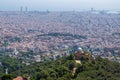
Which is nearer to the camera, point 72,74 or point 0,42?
point 72,74

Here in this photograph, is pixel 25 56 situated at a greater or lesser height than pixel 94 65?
lesser

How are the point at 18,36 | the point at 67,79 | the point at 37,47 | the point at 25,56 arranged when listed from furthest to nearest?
the point at 18,36
the point at 37,47
the point at 25,56
the point at 67,79

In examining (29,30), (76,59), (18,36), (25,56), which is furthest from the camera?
(29,30)

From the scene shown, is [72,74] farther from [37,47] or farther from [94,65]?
[37,47]

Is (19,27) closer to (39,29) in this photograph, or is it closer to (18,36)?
(39,29)

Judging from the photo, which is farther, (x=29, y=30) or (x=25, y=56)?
(x=29, y=30)

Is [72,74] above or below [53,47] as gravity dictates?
above

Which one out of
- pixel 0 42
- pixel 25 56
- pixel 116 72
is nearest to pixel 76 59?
pixel 116 72

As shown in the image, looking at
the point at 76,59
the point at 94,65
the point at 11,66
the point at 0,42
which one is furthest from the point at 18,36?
the point at 94,65

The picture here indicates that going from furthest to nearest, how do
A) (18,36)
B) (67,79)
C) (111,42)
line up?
(18,36) < (111,42) < (67,79)
